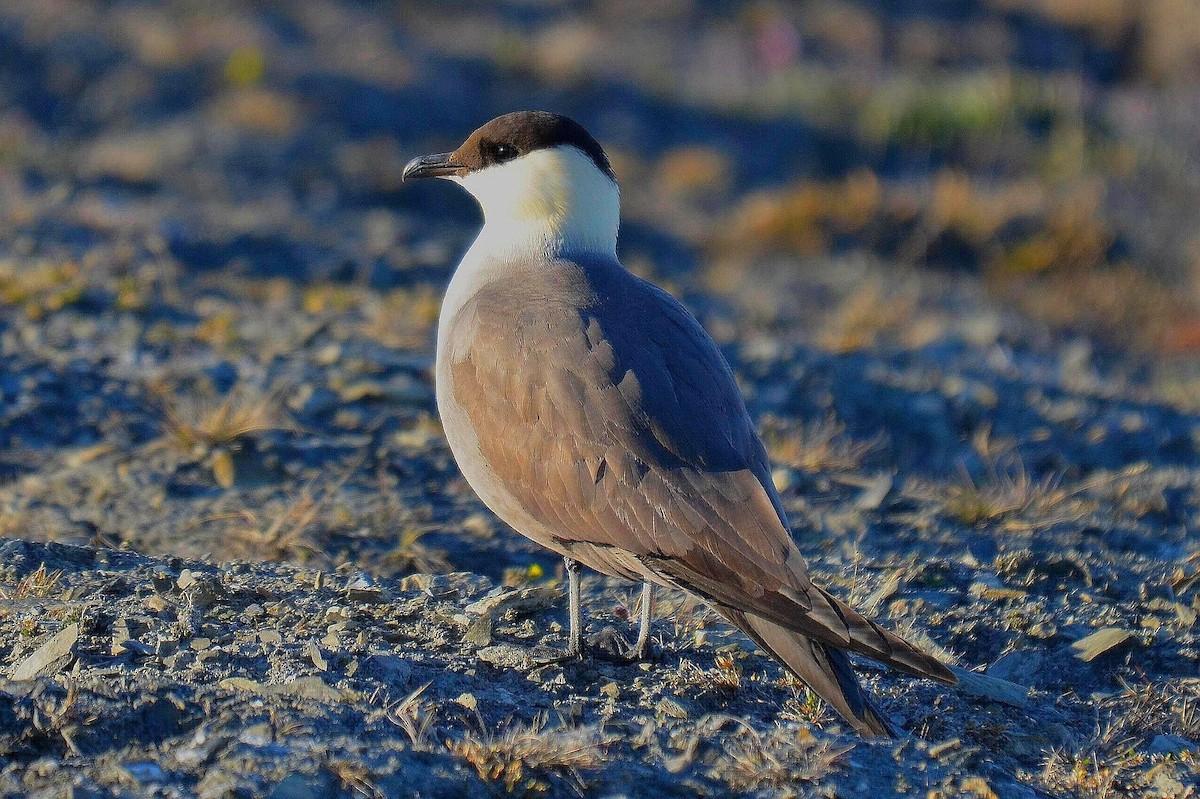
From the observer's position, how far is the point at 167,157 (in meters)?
10.1

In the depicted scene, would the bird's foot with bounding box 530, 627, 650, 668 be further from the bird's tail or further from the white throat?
the white throat

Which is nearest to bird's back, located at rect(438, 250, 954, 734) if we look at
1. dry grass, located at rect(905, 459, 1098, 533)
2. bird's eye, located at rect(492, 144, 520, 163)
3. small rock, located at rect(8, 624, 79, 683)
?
bird's eye, located at rect(492, 144, 520, 163)

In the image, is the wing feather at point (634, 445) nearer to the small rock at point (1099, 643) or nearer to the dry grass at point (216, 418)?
the small rock at point (1099, 643)

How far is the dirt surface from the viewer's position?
3299mm

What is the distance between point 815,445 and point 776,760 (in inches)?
110

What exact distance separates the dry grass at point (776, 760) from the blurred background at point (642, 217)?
2071 millimetres

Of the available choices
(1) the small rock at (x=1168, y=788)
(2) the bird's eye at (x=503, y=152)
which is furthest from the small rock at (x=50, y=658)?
(1) the small rock at (x=1168, y=788)

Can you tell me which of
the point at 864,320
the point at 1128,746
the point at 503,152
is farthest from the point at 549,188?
the point at 864,320

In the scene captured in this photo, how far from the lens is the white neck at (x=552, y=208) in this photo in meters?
4.53

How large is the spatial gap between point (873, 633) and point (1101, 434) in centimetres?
407

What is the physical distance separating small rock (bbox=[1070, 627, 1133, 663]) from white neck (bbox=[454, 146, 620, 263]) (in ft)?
6.45

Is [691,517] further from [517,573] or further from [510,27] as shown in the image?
[510,27]

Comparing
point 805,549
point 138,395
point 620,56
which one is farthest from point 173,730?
point 620,56

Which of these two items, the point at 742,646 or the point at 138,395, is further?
the point at 138,395
